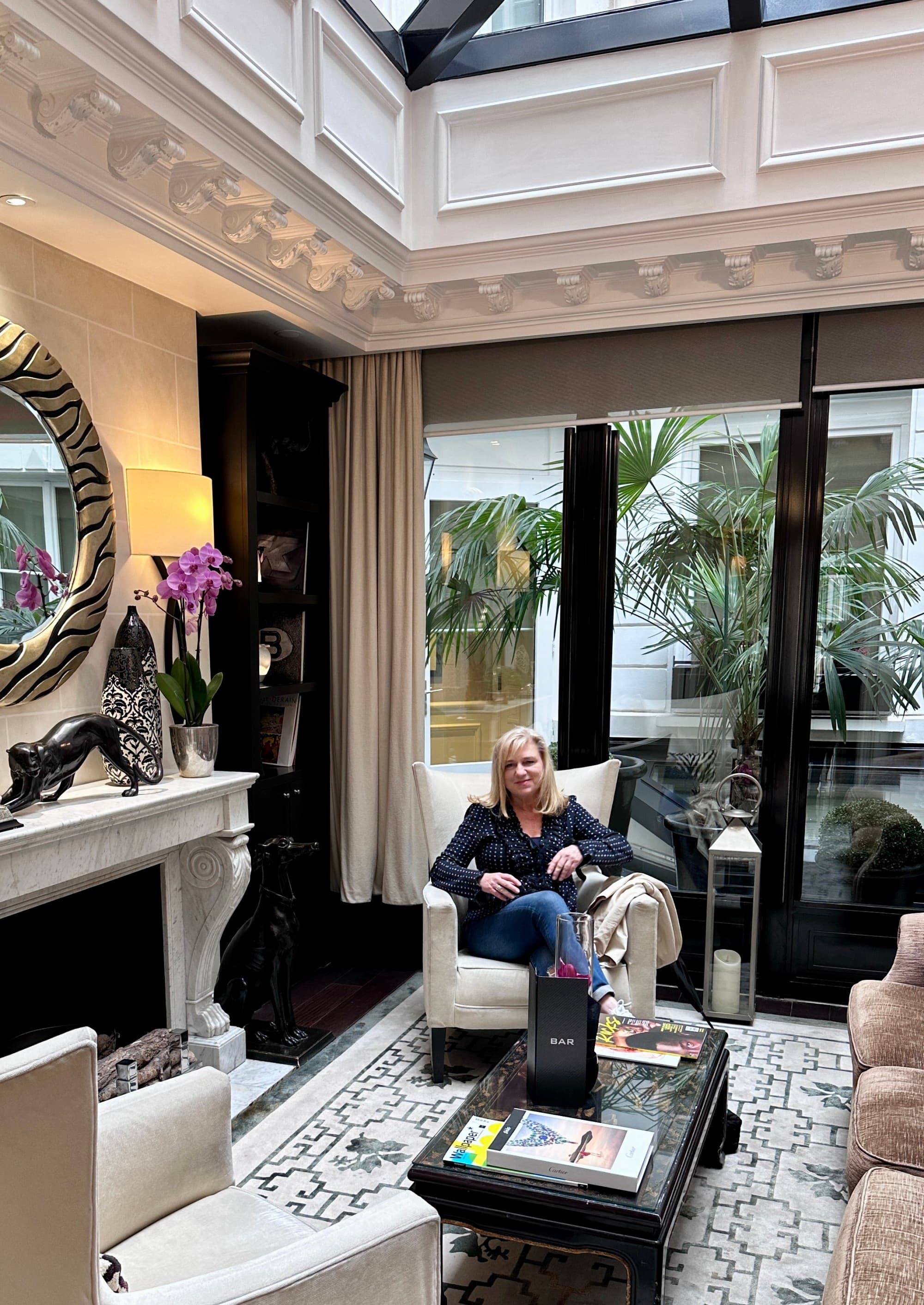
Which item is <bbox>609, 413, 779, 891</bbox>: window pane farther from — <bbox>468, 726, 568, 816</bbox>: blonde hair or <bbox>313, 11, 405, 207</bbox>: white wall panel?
<bbox>313, 11, 405, 207</bbox>: white wall panel

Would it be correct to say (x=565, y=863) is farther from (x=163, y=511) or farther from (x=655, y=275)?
(x=655, y=275)

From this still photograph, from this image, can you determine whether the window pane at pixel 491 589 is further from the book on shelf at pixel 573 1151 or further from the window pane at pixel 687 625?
the book on shelf at pixel 573 1151

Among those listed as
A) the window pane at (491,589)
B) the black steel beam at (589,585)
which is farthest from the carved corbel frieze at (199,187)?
the black steel beam at (589,585)

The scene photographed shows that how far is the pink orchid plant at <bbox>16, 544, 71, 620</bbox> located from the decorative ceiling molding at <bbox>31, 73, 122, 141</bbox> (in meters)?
0.98

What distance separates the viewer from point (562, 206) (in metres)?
3.15

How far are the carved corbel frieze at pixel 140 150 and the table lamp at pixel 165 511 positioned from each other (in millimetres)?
789

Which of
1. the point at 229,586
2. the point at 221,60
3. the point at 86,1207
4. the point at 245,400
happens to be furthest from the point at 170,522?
the point at 86,1207

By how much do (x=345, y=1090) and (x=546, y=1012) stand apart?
1.16 meters

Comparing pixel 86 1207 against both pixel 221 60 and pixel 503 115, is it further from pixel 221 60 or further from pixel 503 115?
pixel 503 115

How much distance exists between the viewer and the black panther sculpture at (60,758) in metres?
2.31

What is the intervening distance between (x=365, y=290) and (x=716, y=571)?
1.63 metres

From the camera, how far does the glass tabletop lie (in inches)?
68.6

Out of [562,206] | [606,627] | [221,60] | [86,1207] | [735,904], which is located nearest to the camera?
[86,1207]

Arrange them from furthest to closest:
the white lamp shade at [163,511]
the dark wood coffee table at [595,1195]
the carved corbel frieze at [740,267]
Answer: the carved corbel frieze at [740,267] → the white lamp shade at [163,511] → the dark wood coffee table at [595,1195]
